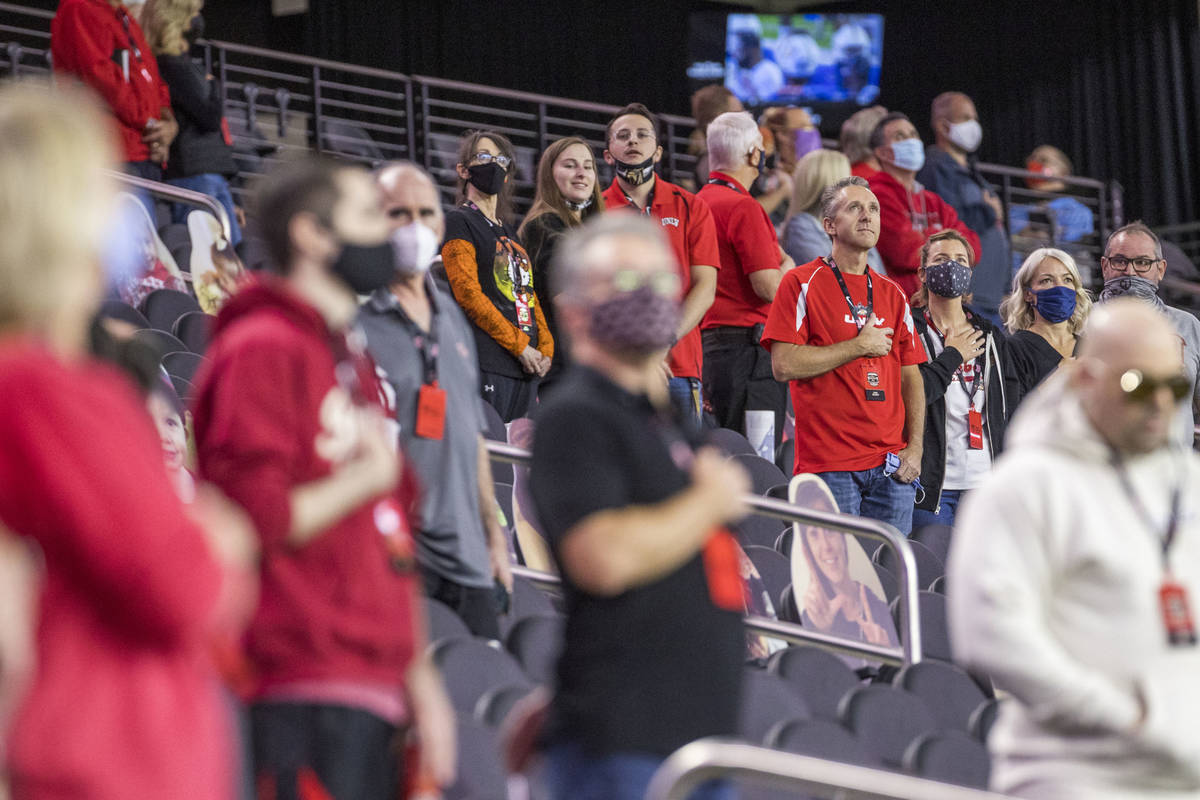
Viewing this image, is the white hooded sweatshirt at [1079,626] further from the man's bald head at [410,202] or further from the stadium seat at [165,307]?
the stadium seat at [165,307]

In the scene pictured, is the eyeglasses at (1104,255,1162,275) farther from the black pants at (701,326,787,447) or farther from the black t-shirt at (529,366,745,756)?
the black t-shirt at (529,366,745,756)

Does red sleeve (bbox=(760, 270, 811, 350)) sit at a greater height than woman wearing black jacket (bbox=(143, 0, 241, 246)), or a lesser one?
lesser

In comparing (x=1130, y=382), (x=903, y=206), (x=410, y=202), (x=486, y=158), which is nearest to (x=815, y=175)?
(x=903, y=206)

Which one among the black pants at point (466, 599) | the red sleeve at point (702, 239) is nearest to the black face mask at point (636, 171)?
the red sleeve at point (702, 239)

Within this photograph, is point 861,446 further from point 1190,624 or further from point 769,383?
point 1190,624

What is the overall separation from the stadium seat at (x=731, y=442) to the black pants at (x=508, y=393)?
70 centimetres

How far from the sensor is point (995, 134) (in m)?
14.9

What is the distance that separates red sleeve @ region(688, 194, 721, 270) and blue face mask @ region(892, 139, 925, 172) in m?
2.05

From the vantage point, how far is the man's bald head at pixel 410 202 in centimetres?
326

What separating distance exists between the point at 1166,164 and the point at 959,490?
29.0ft

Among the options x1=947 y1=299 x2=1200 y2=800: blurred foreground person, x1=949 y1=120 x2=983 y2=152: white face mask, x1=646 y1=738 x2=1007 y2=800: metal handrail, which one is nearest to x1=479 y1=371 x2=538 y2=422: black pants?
x1=646 y1=738 x2=1007 y2=800: metal handrail

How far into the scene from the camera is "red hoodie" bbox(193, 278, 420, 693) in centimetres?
223

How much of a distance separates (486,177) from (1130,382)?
3241 mm

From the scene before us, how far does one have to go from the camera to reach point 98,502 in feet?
5.28
